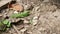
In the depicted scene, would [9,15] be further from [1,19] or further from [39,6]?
[39,6]

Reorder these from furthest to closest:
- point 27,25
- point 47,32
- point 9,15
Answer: point 9,15 < point 27,25 < point 47,32

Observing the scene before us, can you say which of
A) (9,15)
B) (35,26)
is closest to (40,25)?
(35,26)

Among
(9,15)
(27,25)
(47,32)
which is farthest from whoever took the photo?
(9,15)

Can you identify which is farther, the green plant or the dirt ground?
the green plant

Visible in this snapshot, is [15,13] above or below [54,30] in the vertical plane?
above

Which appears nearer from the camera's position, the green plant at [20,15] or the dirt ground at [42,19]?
the dirt ground at [42,19]

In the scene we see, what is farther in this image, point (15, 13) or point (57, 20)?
point (15, 13)

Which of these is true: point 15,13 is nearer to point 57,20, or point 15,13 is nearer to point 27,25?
point 27,25
